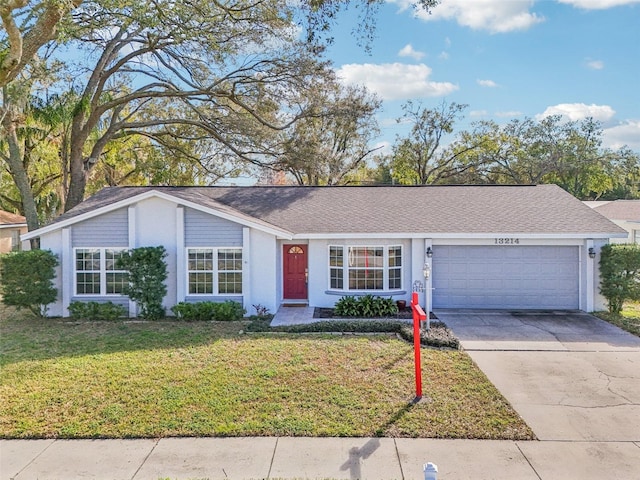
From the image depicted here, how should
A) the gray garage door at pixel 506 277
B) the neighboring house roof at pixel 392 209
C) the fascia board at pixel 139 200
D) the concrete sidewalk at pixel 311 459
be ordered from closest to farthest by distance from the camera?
the concrete sidewalk at pixel 311 459 < the fascia board at pixel 139 200 < the neighboring house roof at pixel 392 209 < the gray garage door at pixel 506 277

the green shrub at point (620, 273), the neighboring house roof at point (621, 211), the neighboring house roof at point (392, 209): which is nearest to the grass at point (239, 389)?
the neighboring house roof at point (392, 209)

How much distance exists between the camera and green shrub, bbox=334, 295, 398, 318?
1331 centimetres

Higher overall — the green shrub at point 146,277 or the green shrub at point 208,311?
the green shrub at point 146,277

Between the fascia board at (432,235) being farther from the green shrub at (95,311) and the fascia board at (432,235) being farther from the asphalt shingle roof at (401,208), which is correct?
the green shrub at (95,311)

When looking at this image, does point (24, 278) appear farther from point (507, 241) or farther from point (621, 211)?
point (621, 211)

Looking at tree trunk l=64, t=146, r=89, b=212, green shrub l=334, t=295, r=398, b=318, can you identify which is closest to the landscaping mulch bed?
green shrub l=334, t=295, r=398, b=318

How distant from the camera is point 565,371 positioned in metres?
8.59

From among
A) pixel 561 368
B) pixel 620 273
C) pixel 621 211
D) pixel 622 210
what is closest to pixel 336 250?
pixel 561 368

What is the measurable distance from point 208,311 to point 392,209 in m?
7.29

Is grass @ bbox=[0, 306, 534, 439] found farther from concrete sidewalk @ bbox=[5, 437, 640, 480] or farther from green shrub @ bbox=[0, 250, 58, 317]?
green shrub @ bbox=[0, 250, 58, 317]

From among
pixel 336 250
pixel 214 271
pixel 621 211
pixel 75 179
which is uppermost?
pixel 75 179

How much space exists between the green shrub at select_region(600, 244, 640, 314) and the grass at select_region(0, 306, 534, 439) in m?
6.98

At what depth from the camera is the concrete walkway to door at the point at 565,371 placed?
618 cm

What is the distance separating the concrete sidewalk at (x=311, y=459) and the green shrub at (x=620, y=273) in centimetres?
890
